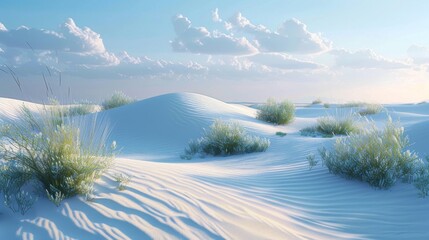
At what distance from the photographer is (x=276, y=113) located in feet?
54.5

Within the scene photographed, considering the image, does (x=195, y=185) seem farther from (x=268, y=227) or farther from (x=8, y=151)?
(x=8, y=151)

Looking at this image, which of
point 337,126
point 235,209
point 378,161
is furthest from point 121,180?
point 337,126

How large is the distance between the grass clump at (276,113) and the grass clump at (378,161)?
32.0 ft

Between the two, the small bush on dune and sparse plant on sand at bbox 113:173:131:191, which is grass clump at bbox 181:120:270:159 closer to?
the small bush on dune

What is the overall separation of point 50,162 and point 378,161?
4990 mm

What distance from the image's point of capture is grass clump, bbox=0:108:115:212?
4.09 metres

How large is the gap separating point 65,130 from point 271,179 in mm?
3853

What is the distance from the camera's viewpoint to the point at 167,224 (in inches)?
150

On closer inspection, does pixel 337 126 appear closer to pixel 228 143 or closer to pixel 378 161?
pixel 228 143

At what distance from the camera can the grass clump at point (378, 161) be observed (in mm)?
6109

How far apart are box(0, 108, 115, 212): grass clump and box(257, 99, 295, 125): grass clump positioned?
12620 millimetres

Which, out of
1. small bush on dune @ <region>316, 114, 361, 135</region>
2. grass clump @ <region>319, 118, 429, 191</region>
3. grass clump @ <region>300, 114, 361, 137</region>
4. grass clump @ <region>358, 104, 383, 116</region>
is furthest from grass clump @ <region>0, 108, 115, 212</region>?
grass clump @ <region>358, 104, 383, 116</region>

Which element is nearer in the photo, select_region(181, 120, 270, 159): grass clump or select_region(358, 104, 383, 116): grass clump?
select_region(181, 120, 270, 159): grass clump

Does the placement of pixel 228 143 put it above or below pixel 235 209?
above
